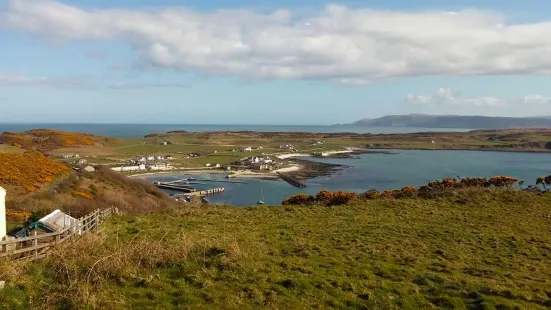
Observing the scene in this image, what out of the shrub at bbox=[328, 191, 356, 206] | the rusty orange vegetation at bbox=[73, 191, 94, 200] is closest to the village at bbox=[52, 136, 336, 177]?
the rusty orange vegetation at bbox=[73, 191, 94, 200]

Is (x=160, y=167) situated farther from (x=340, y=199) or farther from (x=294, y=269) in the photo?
(x=294, y=269)

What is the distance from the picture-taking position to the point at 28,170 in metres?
34.4

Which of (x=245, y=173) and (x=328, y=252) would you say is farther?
(x=245, y=173)

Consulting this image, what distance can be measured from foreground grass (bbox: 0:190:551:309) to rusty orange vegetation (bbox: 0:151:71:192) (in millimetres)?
17673

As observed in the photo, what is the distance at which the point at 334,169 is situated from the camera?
10056 cm

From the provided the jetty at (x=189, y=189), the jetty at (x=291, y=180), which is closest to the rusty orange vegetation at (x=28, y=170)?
the jetty at (x=189, y=189)

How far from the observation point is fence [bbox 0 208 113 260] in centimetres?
1121

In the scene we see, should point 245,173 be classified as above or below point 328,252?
below

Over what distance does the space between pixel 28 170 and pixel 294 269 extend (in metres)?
30.6

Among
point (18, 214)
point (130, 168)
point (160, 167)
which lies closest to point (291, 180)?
point (160, 167)

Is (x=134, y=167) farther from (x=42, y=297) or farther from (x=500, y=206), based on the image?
(x=42, y=297)

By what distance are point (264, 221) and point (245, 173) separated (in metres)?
75.0

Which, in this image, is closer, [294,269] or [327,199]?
[294,269]

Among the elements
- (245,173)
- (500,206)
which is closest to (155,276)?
(500,206)
